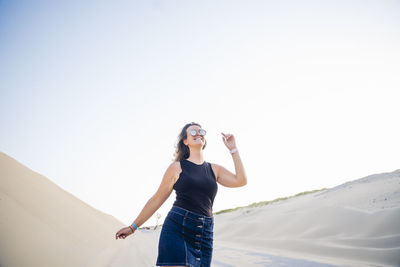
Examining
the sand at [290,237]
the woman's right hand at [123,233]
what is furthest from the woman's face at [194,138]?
the sand at [290,237]

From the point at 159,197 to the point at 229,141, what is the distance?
108 cm

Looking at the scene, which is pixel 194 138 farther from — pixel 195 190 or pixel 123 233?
pixel 123 233

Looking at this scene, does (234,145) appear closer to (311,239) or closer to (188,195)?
(188,195)

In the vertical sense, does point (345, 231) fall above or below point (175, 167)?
above

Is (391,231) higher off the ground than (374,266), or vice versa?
(391,231)

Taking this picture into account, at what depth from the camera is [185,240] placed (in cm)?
230

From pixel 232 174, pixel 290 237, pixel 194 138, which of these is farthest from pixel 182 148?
pixel 290 237

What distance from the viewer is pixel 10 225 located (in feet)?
22.1

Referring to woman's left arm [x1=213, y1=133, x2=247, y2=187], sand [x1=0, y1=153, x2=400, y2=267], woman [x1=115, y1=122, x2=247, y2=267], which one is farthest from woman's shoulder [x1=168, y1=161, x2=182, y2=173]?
sand [x1=0, y1=153, x2=400, y2=267]

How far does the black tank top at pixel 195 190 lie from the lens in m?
2.46

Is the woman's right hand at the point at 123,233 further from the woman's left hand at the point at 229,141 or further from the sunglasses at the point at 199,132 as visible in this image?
the woman's left hand at the point at 229,141

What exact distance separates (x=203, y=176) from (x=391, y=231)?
23.4 ft

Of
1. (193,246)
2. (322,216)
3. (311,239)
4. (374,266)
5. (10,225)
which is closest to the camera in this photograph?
(193,246)

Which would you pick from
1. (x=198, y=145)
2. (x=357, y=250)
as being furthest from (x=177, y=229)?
(x=357, y=250)
